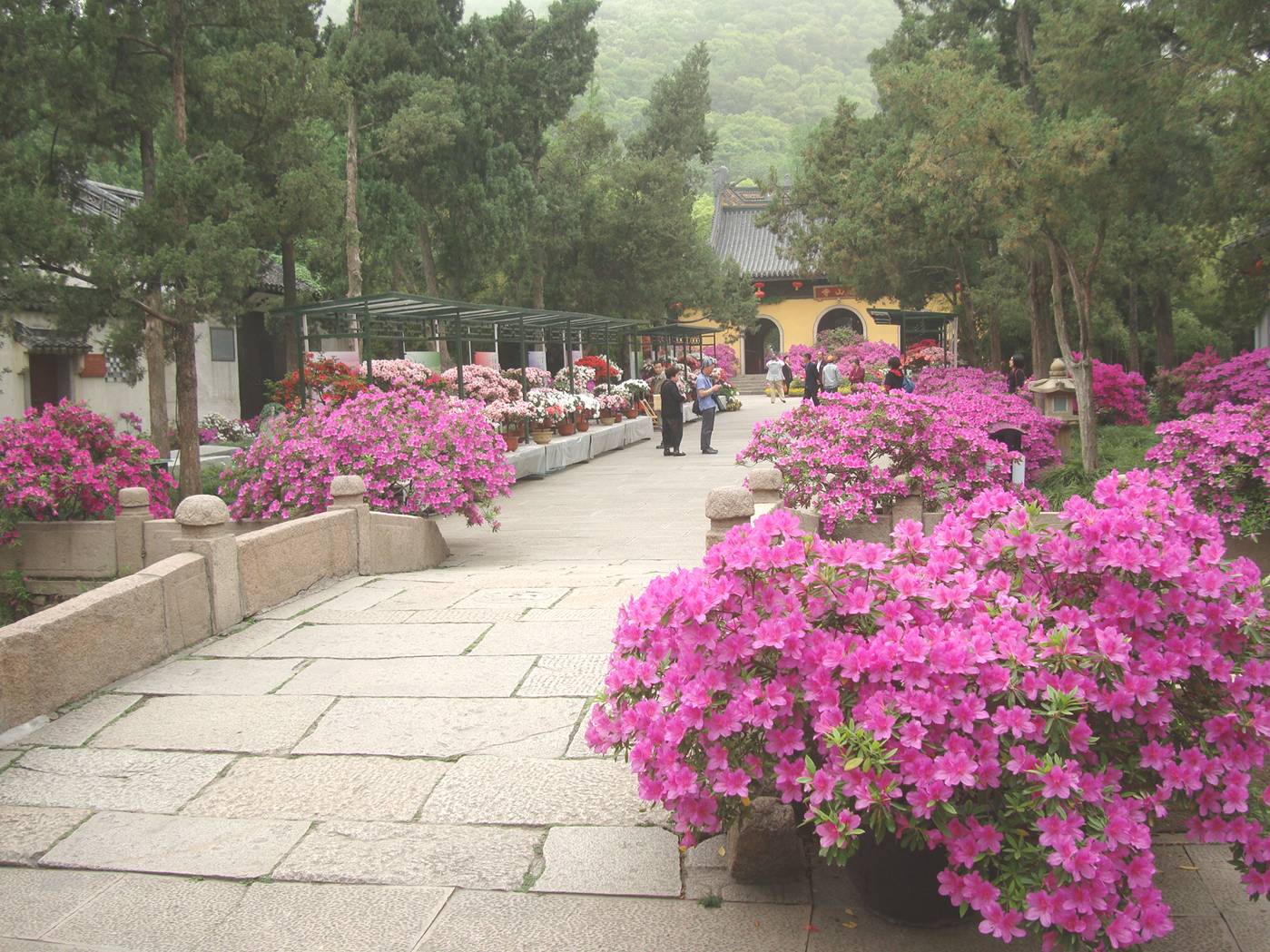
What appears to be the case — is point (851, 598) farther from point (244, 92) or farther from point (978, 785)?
point (244, 92)

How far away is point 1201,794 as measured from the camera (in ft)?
8.39

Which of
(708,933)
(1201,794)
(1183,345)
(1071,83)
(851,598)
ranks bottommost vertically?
(708,933)

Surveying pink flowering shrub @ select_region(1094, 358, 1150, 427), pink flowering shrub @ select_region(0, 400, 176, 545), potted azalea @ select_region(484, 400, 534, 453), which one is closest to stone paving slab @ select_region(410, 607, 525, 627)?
pink flowering shrub @ select_region(0, 400, 176, 545)

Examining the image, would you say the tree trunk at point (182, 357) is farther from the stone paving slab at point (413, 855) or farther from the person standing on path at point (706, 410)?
the person standing on path at point (706, 410)

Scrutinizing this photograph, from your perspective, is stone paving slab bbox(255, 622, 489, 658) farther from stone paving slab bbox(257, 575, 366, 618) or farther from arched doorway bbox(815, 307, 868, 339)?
arched doorway bbox(815, 307, 868, 339)

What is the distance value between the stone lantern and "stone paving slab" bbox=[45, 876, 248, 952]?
11453 millimetres

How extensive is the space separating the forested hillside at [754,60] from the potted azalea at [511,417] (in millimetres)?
45642

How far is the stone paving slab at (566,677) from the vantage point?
4.61 m

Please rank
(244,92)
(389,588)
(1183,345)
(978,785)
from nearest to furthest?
(978,785) → (389,588) → (244,92) → (1183,345)

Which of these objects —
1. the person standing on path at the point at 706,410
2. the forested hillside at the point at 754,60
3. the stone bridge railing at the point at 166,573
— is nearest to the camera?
the stone bridge railing at the point at 166,573

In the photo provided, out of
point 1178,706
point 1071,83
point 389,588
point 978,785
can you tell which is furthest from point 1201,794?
point 1071,83

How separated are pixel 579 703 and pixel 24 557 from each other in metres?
5.92

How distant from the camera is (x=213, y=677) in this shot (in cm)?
504

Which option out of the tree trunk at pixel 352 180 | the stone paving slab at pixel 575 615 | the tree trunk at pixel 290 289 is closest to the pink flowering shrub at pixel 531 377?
the tree trunk at pixel 352 180
